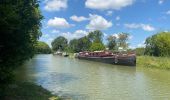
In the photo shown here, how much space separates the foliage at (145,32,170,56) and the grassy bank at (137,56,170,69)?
7.99m

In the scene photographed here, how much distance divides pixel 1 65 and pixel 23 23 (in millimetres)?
2197

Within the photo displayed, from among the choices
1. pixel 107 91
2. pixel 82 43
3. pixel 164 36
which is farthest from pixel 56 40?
pixel 107 91

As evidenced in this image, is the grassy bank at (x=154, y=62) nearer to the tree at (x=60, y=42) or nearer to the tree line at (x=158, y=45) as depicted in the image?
the tree line at (x=158, y=45)

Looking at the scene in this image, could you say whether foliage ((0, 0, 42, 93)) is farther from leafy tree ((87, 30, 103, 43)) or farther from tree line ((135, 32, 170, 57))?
leafy tree ((87, 30, 103, 43))

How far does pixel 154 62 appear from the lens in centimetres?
5106

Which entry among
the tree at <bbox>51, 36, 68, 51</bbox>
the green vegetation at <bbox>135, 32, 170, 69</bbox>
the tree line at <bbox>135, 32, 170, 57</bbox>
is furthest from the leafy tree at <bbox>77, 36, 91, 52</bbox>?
the tree line at <bbox>135, 32, 170, 57</bbox>

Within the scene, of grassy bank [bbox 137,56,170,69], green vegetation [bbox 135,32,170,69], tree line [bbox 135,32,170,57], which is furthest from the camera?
tree line [bbox 135,32,170,57]

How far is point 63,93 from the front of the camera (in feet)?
65.3

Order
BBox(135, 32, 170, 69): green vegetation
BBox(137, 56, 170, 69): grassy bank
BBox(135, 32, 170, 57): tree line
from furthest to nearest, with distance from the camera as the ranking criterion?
BBox(135, 32, 170, 57): tree line
BBox(135, 32, 170, 69): green vegetation
BBox(137, 56, 170, 69): grassy bank

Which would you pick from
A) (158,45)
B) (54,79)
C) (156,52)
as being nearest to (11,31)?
(54,79)

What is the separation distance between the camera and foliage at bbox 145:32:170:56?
64200 mm

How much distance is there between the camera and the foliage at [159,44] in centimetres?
6420

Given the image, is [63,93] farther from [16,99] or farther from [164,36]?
[164,36]

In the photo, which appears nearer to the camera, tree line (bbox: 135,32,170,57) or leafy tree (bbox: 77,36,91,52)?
tree line (bbox: 135,32,170,57)
